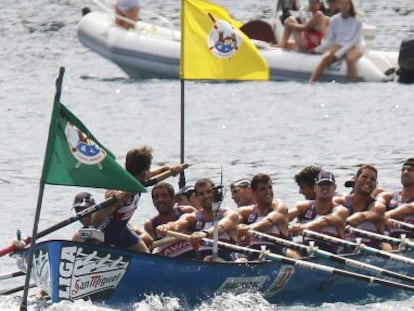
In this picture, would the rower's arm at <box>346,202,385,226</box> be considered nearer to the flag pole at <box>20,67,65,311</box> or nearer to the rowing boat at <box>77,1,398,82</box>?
the flag pole at <box>20,67,65,311</box>

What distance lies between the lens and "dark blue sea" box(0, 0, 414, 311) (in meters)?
25.2

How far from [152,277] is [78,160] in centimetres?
175

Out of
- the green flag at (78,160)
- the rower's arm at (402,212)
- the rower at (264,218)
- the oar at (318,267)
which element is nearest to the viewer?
the green flag at (78,160)

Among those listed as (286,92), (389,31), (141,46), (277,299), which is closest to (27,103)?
(141,46)

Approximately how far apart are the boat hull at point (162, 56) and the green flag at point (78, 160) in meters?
17.2

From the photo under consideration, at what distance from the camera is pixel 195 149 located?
27797 millimetres

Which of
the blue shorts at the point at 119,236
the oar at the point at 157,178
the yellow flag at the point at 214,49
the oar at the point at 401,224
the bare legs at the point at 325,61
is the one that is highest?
Result: the yellow flag at the point at 214,49

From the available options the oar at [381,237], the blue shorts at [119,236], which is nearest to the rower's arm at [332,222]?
the oar at [381,237]

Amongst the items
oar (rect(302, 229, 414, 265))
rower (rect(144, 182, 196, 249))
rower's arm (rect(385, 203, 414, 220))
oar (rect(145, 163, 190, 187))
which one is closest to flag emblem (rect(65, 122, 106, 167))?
oar (rect(145, 163, 190, 187))

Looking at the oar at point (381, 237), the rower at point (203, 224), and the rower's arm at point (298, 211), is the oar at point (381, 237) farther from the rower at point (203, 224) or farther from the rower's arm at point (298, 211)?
the rower at point (203, 224)

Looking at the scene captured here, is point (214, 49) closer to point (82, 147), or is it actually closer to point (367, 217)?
point (367, 217)

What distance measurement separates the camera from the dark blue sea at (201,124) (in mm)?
25219

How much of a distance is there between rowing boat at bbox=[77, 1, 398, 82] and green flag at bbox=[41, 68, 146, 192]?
17.2 meters

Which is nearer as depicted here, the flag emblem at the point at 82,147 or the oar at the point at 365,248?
the flag emblem at the point at 82,147
